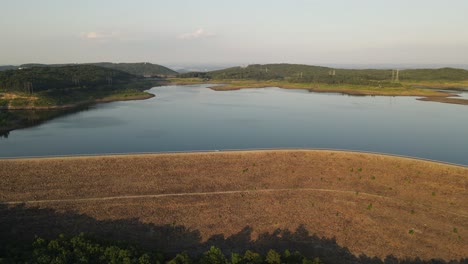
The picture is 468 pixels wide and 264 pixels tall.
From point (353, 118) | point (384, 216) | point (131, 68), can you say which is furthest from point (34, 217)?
point (131, 68)

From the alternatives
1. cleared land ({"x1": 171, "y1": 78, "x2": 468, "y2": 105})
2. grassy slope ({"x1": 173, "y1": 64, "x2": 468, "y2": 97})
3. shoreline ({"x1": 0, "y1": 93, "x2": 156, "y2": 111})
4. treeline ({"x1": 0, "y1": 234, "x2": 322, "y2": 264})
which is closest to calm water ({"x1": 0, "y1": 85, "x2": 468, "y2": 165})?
shoreline ({"x1": 0, "y1": 93, "x2": 156, "y2": 111})

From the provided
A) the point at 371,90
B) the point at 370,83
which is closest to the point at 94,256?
the point at 371,90

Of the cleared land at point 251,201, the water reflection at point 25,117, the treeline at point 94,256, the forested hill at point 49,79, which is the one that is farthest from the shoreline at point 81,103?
the treeline at point 94,256

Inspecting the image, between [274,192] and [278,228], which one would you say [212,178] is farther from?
[278,228]

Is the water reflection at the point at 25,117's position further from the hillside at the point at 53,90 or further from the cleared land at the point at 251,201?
the cleared land at the point at 251,201

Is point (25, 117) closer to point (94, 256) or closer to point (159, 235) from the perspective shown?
point (159, 235)

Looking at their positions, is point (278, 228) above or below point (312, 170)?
below
